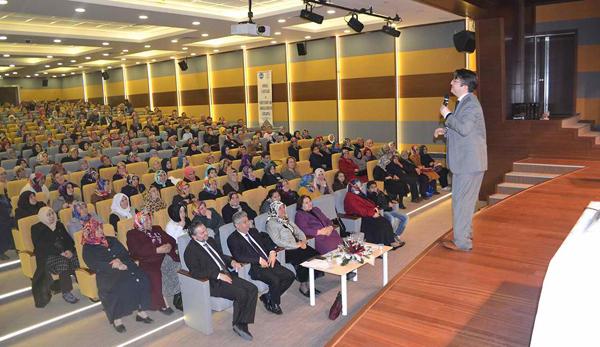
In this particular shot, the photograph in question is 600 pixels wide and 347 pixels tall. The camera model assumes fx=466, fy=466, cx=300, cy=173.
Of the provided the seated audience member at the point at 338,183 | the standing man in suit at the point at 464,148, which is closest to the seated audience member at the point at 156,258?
the standing man in suit at the point at 464,148

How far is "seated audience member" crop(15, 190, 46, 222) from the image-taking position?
5943 mm

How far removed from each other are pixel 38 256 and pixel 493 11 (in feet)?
27.2

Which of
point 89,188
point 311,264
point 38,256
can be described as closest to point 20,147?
point 89,188

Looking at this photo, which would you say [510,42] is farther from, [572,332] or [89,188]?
[572,332]

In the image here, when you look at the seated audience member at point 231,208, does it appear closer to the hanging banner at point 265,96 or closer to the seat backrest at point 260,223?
the seat backrest at point 260,223

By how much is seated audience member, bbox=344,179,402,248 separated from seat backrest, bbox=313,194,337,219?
27 centimetres

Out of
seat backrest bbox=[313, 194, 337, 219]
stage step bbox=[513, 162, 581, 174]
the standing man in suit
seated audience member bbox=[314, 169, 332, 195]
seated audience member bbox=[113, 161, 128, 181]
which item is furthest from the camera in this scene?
seated audience member bbox=[113, 161, 128, 181]

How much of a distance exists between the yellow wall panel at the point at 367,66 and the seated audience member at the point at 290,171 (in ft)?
17.6

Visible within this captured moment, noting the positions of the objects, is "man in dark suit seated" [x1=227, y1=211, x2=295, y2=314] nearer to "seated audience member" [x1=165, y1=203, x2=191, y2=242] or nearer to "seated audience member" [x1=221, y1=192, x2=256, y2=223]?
"seated audience member" [x1=165, y1=203, x2=191, y2=242]

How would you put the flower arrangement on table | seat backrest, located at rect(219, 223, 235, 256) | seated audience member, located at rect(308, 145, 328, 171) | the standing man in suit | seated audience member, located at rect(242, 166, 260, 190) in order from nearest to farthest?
1. the standing man in suit
2. the flower arrangement on table
3. seat backrest, located at rect(219, 223, 235, 256)
4. seated audience member, located at rect(242, 166, 260, 190)
5. seated audience member, located at rect(308, 145, 328, 171)

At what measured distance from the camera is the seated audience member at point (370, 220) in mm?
6336

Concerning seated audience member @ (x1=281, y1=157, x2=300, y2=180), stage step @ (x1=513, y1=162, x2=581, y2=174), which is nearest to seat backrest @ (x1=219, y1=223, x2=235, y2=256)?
seated audience member @ (x1=281, y1=157, x2=300, y2=180)

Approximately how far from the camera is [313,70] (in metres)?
13.9

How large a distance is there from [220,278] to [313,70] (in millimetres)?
10444
